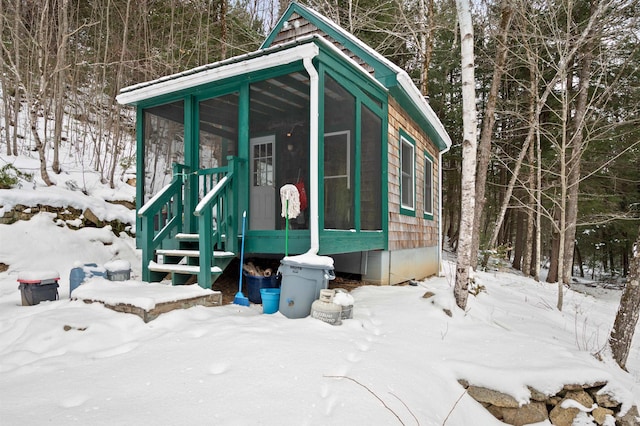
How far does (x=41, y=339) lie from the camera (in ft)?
8.64

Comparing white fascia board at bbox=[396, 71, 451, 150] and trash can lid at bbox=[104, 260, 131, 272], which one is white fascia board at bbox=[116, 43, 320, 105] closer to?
white fascia board at bbox=[396, 71, 451, 150]

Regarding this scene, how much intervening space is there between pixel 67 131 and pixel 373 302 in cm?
1013

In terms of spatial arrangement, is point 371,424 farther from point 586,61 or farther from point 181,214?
point 586,61

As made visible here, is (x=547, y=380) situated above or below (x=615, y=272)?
above

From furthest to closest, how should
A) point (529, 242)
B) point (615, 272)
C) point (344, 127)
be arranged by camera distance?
point (615, 272) → point (529, 242) → point (344, 127)

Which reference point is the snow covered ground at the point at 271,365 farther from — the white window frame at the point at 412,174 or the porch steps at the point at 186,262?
the white window frame at the point at 412,174

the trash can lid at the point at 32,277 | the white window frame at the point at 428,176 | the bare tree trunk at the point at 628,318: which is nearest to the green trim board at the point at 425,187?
the white window frame at the point at 428,176

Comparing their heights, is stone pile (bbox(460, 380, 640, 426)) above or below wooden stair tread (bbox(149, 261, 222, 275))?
below

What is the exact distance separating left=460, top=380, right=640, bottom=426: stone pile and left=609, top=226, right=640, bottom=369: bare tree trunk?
1280mm

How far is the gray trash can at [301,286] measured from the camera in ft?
11.1

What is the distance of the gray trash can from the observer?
3.39 metres

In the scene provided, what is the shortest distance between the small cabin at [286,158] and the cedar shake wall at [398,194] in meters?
0.04

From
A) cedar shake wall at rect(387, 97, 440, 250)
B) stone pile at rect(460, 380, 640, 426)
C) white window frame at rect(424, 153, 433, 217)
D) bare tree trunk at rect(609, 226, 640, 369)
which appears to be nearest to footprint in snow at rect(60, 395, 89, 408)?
stone pile at rect(460, 380, 640, 426)

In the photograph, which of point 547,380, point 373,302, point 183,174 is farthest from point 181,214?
point 547,380
